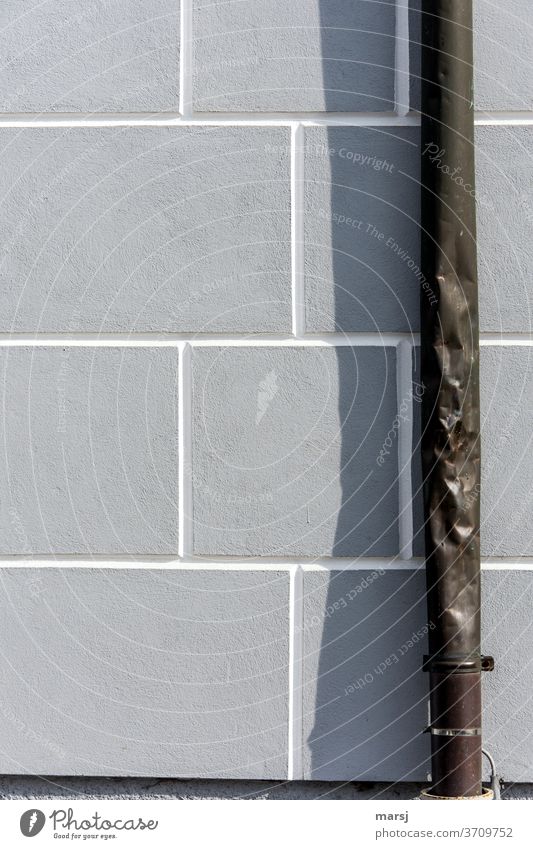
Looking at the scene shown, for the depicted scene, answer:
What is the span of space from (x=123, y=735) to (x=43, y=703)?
189 mm

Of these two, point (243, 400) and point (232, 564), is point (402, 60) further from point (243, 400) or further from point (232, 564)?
point (232, 564)

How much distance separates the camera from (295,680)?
1.72 meters

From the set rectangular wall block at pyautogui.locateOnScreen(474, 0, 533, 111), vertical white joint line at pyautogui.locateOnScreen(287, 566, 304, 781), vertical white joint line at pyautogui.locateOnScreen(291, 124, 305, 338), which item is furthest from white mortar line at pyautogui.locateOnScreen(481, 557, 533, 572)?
rectangular wall block at pyautogui.locateOnScreen(474, 0, 533, 111)

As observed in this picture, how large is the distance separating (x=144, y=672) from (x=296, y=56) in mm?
1378

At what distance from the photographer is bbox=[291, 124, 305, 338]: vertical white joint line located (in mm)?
1719

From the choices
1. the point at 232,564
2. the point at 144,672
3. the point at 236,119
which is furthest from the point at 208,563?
the point at 236,119

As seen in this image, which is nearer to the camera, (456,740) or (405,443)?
Result: (456,740)

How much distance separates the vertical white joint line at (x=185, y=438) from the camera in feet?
5.67

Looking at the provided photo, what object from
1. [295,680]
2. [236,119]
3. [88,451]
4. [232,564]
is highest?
[236,119]

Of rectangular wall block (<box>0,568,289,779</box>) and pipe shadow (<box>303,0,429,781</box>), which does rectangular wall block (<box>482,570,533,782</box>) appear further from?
rectangular wall block (<box>0,568,289,779</box>)

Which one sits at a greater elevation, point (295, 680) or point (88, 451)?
point (88, 451)

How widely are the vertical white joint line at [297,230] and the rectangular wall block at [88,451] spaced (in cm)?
29

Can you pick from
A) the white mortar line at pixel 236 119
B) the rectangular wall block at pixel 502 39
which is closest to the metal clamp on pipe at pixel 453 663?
the white mortar line at pixel 236 119
